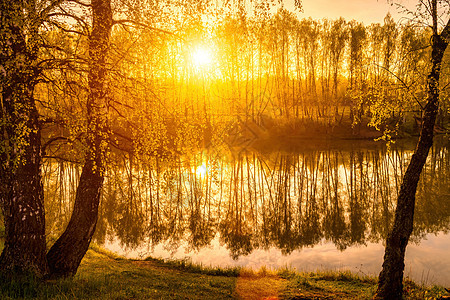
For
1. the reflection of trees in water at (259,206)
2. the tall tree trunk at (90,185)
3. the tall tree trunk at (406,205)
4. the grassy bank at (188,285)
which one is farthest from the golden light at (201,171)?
the tall tree trunk at (406,205)

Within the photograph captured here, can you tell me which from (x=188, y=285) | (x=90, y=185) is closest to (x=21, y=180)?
(x=90, y=185)

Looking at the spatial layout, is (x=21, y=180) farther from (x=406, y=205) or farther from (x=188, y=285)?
(x=406, y=205)

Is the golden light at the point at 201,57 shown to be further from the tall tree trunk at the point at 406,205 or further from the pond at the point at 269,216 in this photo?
the tall tree trunk at the point at 406,205

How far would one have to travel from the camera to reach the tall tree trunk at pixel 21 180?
6.64 meters

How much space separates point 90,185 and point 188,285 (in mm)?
4387

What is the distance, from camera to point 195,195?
25688 millimetres

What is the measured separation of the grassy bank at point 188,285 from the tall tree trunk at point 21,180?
0.74 metres

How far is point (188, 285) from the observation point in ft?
32.6

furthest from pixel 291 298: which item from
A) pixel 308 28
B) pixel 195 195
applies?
pixel 308 28

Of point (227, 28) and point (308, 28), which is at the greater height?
point (308, 28)

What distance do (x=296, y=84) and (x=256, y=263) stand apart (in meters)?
58.7

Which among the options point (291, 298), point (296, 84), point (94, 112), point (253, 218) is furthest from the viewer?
point (296, 84)

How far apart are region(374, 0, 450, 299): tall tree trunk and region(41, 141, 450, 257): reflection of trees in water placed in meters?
6.06

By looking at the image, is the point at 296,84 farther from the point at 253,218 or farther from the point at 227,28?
the point at 227,28
